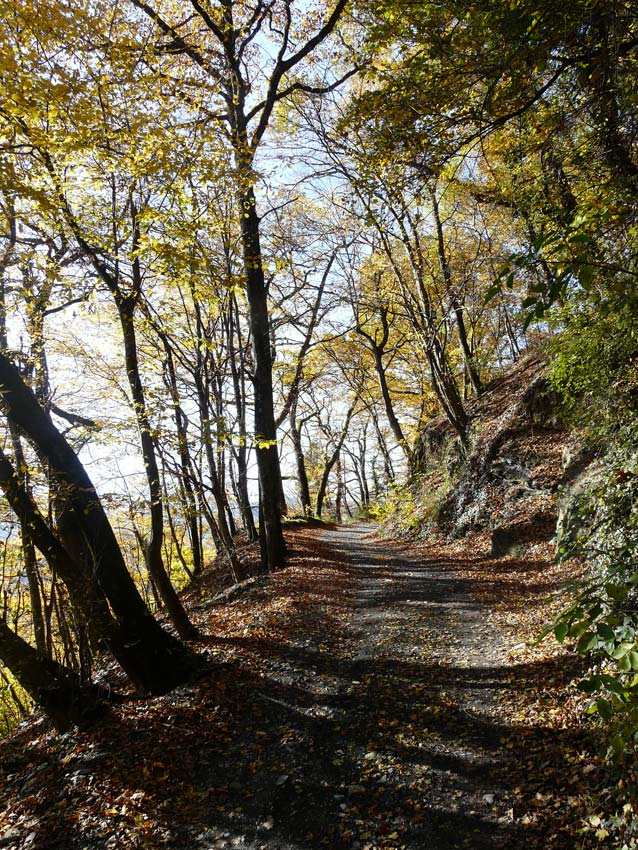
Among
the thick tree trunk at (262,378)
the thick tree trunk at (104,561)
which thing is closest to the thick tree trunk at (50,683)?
the thick tree trunk at (104,561)

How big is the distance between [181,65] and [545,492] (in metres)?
11.4

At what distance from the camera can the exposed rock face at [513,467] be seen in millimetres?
9352

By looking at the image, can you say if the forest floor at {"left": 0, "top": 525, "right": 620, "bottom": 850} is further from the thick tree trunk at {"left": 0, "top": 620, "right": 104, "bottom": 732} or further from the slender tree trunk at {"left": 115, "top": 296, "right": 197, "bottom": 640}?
the slender tree trunk at {"left": 115, "top": 296, "right": 197, "bottom": 640}

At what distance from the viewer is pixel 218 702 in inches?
201

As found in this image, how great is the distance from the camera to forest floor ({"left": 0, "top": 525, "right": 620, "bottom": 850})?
3.35m

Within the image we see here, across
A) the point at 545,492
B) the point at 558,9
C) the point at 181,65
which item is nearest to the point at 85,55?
the point at 181,65

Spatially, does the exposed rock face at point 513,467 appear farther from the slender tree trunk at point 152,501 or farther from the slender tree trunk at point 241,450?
the slender tree trunk at point 241,450

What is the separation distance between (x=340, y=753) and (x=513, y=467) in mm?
8580

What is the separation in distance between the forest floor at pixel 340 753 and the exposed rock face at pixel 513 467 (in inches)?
107

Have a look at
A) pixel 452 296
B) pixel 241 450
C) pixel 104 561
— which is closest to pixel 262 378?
pixel 241 450

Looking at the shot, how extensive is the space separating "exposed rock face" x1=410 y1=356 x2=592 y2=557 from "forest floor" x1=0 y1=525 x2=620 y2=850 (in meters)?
2.71

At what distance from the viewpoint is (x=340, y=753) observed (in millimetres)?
4188

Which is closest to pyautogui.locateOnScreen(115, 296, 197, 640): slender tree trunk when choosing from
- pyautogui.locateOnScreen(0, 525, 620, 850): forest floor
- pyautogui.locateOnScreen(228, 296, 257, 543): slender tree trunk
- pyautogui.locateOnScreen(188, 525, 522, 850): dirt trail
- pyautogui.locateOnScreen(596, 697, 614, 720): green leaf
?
pyautogui.locateOnScreen(0, 525, 620, 850): forest floor

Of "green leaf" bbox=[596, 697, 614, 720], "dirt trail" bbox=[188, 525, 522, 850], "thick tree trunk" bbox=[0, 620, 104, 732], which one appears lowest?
"dirt trail" bbox=[188, 525, 522, 850]
